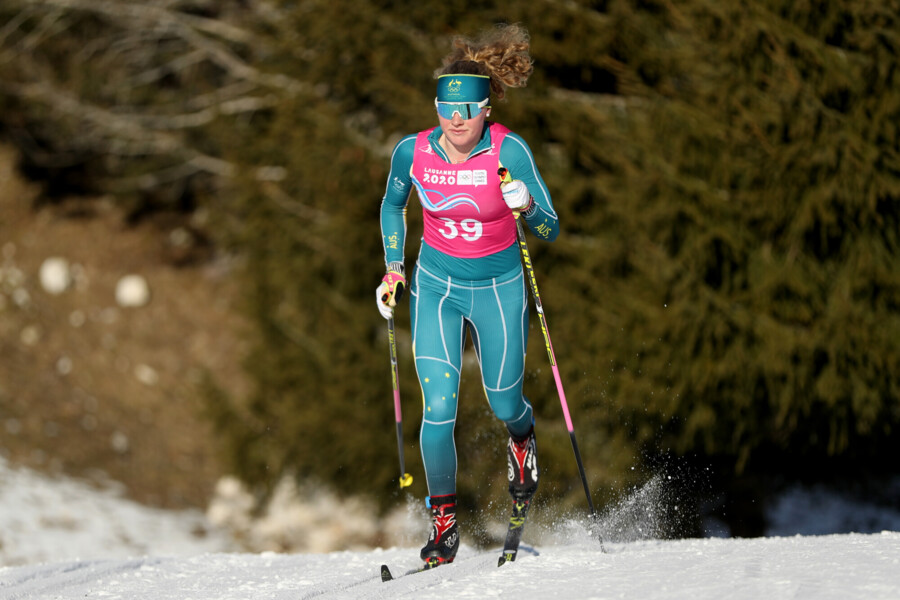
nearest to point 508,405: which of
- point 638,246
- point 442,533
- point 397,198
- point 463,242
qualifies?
point 442,533

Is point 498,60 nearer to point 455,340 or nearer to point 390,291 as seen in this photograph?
point 390,291

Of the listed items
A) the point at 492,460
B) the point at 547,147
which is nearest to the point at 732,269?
the point at 547,147

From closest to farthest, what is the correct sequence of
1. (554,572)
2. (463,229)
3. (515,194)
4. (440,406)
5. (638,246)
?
1. (515,194)
2. (463,229)
3. (440,406)
4. (554,572)
5. (638,246)

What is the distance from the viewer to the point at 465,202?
4.42 m

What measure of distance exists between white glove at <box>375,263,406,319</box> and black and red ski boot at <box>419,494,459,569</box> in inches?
37.5

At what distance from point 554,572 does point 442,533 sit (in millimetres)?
564

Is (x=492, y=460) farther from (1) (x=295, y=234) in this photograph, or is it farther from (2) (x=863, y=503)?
(1) (x=295, y=234)

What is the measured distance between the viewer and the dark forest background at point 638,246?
21.6ft

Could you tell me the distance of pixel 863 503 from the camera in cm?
888

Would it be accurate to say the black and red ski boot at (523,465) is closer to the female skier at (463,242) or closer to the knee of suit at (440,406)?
the female skier at (463,242)

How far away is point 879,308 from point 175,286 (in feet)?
46.8

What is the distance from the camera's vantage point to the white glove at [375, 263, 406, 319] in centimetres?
455

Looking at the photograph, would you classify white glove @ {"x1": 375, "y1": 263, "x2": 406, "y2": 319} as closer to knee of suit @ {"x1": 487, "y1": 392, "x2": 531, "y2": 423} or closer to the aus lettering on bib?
the aus lettering on bib

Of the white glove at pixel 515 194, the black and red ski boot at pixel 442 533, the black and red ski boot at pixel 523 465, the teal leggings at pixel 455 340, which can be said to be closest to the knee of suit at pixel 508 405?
the teal leggings at pixel 455 340
